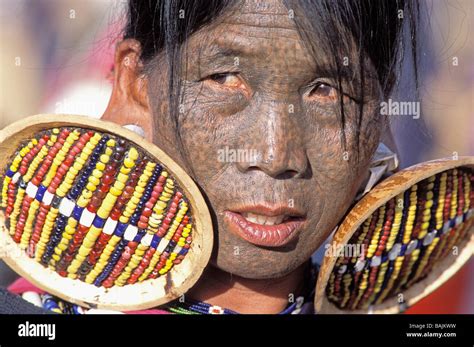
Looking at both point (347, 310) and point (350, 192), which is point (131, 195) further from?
A: point (347, 310)

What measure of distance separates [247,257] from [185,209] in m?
0.19

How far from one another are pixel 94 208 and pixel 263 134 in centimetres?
43

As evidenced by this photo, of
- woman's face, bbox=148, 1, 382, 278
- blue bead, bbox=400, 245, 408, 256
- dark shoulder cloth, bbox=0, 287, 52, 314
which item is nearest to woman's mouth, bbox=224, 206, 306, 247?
woman's face, bbox=148, 1, 382, 278

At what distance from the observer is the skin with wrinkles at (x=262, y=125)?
1.48 m

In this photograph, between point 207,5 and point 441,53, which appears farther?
point 441,53

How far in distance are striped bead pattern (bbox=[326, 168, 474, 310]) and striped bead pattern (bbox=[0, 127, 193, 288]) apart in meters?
0.45

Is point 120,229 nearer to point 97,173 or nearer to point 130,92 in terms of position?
point 97,173

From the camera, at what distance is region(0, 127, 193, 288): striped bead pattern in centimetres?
154

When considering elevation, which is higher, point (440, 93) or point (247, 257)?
point (440, 93)

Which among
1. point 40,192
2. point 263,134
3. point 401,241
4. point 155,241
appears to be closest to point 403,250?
point 401,241

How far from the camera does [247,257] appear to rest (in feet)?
5.27
